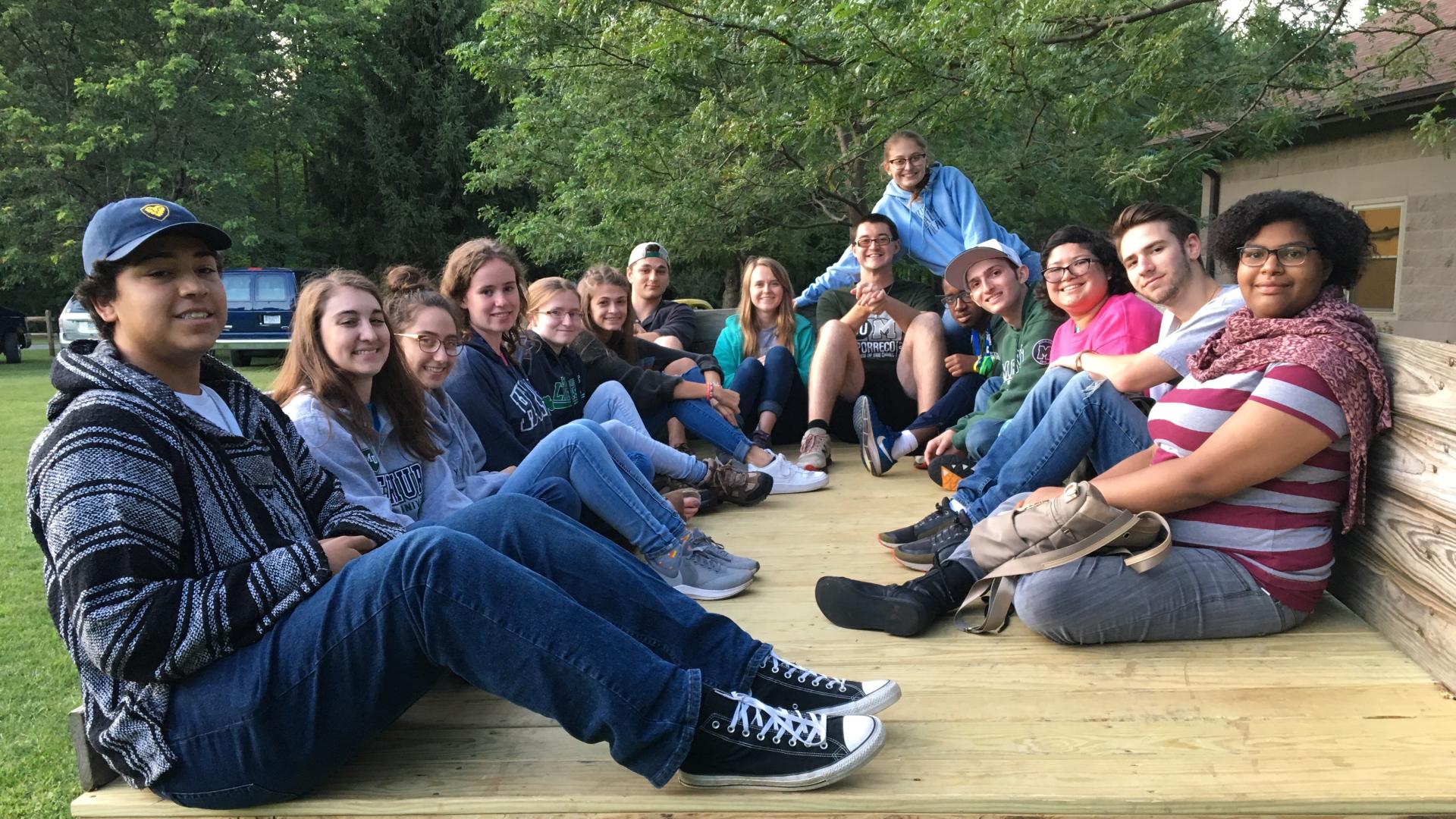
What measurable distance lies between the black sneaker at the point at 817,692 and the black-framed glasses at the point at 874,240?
340cm

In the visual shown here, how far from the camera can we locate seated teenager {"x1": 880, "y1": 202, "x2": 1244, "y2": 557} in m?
3.04

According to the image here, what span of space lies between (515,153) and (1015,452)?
39.7ft

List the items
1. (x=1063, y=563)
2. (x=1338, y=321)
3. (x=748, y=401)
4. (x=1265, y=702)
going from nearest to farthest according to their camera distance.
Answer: (x=1265, y=702), (x=1338, y=321), (x=1063, y=563), (x=748, y=401)

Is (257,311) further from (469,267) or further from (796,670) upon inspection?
(796,670)

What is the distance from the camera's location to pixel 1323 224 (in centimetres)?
229

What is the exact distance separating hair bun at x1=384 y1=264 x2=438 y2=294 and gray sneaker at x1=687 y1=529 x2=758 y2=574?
1158mm

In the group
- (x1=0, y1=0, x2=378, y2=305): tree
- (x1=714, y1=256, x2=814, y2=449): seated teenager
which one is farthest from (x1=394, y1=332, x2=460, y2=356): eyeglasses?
(x1=0, y1=0, x2=378, y2=305): tree

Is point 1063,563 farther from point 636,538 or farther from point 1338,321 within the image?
point 636,538

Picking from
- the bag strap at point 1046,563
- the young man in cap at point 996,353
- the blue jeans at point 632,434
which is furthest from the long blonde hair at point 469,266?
the bag strap at point 1046,563

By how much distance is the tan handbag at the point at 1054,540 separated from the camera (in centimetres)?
237

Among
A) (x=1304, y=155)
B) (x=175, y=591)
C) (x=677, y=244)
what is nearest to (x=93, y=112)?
(x=677, y=244)

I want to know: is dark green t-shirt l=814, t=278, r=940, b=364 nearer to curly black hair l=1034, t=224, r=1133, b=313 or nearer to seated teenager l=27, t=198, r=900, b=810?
curly black hair l=1034, t=224, r=1133, b=313

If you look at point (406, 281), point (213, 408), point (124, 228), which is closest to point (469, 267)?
point (406, 281)

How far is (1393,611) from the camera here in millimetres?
2400
